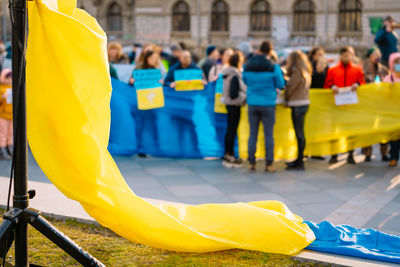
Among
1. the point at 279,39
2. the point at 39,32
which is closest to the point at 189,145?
the point at 39,32

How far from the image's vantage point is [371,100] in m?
9.19

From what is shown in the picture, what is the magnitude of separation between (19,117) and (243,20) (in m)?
36.8

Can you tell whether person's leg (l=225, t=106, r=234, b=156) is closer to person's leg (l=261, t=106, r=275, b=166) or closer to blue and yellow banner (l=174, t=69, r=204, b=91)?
person's leg (l=261, t=106, r=275, b=166)

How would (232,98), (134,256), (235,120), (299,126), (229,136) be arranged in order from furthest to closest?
(229,136), (235,120), (232,98), (299,126), (134,256)

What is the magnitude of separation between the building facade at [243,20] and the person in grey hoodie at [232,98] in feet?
92.9

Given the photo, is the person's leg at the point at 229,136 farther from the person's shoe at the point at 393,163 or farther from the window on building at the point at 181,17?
the window on building at the point at 181,17

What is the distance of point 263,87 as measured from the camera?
8.50m

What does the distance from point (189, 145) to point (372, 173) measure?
3.16m

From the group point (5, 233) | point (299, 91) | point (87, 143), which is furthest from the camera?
point (299, 91)

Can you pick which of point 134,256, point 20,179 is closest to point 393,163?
point 134,256

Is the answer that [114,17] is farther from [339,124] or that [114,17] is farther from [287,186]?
[287,186]

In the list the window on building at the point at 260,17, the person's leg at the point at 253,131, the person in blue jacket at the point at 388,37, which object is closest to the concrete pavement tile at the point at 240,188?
the person's leg at the point at 253,131

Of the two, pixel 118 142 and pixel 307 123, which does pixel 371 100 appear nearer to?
pixel 307 123

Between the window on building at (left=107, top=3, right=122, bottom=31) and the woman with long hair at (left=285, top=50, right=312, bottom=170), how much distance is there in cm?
3584
